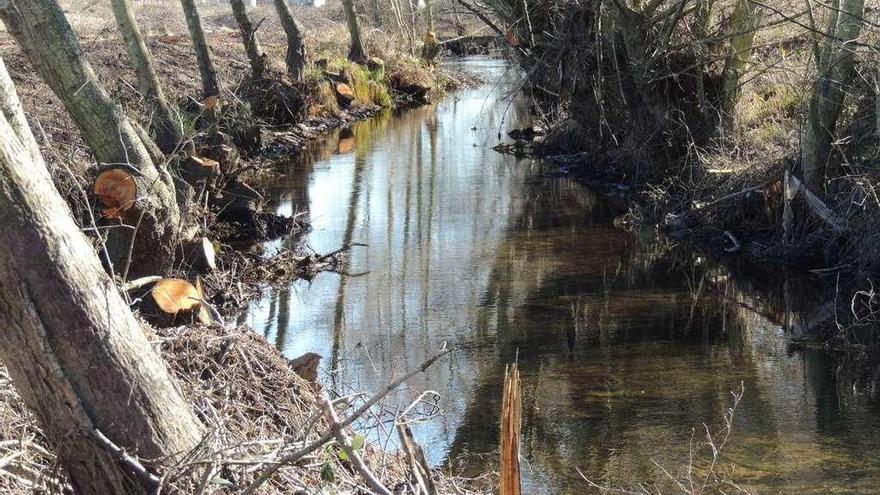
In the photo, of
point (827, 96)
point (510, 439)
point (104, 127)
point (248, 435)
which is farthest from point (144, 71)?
point (510, 439)

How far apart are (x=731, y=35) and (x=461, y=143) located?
10.2 metres

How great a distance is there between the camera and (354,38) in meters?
32.9

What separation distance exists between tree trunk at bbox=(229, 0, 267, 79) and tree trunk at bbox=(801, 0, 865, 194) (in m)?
14.2

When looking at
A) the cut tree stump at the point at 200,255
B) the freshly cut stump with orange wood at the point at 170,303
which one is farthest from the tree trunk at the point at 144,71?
the freshly cut stump with orange wood at the point at 170,303

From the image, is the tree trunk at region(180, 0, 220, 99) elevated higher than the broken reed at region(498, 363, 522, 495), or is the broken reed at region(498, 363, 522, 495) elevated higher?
the tree trunk at region(180, 0, 220, 99)

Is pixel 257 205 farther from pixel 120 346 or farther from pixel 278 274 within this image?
pixel 120 346

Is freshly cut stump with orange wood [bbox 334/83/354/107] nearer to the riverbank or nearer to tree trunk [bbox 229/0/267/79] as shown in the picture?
tree trunk [bbox 229/0/267/79]

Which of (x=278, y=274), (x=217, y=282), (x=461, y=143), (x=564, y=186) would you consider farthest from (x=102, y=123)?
(x=461, y=143)

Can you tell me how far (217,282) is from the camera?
40.8 feet

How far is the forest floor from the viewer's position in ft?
15.6

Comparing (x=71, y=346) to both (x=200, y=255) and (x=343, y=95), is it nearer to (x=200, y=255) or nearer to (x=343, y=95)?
(x=200, y=255)

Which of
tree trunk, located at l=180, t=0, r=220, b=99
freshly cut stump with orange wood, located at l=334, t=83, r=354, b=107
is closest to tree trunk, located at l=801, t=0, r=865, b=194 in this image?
tree trunk, located at l=180, t=0, r=220, b=99

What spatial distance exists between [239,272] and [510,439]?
9.14 meters

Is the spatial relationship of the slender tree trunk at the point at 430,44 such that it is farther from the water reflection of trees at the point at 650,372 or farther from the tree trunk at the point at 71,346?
the tree trunk at the point at 71,346
